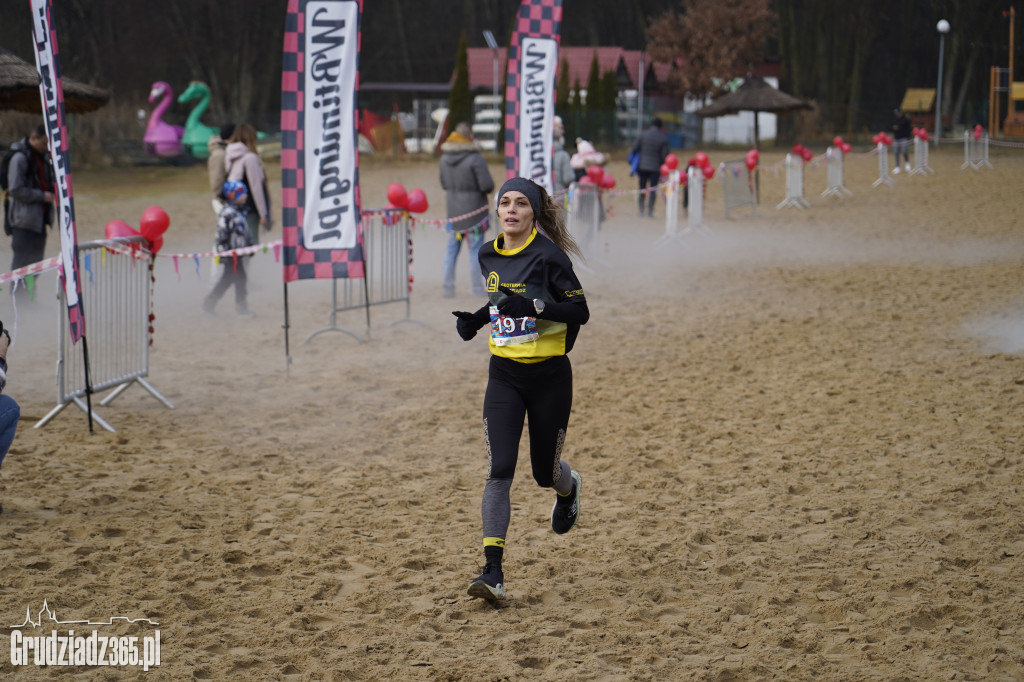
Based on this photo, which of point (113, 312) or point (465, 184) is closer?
point (113, 312)

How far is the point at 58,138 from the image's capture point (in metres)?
6.82

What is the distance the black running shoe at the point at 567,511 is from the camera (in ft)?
17.5

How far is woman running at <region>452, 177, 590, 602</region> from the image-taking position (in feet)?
15.6

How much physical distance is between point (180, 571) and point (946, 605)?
139 inches

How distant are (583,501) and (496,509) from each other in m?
1.63

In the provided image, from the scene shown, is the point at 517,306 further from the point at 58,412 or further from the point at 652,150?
the point at 652,150

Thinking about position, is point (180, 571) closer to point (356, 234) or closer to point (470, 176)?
point (356, 234)

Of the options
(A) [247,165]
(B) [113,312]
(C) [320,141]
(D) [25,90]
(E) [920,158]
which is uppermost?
(D) [25,90]

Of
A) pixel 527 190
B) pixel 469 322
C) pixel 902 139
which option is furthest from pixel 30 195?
pixel 902 139

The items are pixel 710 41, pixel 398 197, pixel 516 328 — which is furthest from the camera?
pixel 710 41

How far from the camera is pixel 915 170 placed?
103 ft

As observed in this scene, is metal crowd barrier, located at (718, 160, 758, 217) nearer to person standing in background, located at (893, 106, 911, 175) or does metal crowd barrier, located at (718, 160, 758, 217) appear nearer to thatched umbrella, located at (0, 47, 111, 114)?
person standing in background, located at (893, 106, 911, 175)

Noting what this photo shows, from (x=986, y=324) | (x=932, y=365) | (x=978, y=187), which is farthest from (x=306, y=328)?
(x=978, y=187)

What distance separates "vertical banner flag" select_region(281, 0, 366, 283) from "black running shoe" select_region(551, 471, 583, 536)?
4.65 meters
